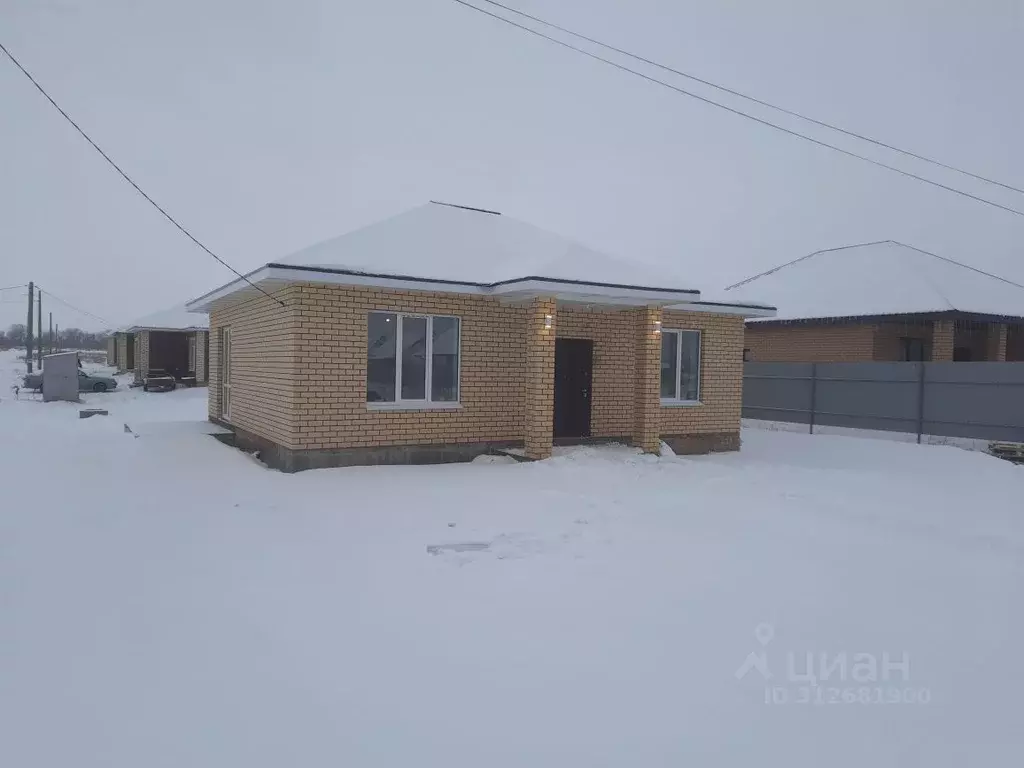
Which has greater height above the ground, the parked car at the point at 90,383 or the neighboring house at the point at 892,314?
the neighboring house at the point at 892,314

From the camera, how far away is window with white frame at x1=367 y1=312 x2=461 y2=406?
10.7m

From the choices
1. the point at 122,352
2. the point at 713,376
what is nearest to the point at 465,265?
the point at 713,376

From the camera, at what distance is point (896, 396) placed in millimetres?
17312

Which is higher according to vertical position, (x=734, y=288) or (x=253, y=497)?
(x=734, y=288)

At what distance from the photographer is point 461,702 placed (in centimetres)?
350

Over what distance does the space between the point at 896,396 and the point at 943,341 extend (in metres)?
4.86

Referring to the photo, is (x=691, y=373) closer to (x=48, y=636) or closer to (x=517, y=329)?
(x=517, y=329)

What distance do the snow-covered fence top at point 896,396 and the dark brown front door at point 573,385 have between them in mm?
9467

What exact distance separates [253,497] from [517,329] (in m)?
5.29

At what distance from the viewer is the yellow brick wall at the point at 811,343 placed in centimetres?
2116

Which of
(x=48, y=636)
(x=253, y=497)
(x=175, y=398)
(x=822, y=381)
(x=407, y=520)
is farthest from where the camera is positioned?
(x=175, y=398)

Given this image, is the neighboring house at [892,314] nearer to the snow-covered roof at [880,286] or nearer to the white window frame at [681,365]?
the snow-covered roof at [880,286]

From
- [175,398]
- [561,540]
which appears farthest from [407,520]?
[175,398]

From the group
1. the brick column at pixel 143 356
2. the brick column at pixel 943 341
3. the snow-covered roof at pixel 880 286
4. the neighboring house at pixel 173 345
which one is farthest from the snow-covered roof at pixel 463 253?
the brick column at pixel 143 356
